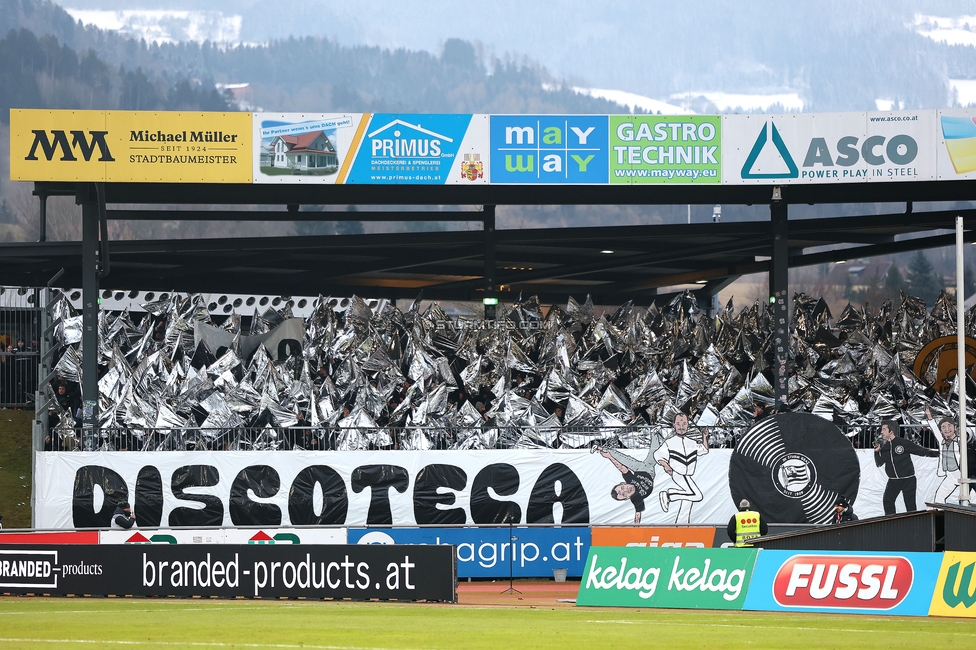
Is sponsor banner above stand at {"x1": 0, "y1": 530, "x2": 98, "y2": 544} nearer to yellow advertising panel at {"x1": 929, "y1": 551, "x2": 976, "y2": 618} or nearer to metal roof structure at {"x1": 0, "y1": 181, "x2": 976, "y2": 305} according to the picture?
metal roof structure at {"x1": 0, "y1": 181, "x2": 976, "y2": 305}

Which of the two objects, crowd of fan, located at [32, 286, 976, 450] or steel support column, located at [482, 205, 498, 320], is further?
steel support column, located at [482, 205, 498, 320]

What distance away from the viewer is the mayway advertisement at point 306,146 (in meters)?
23.8

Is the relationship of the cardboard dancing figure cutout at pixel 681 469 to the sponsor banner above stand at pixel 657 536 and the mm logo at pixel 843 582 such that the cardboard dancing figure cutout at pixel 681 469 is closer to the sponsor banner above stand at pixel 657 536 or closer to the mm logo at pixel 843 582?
the sponsor banner above stand at pixel 657 536

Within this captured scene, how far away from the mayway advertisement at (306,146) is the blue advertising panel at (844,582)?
12150mm

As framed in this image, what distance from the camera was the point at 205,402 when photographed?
2617cm

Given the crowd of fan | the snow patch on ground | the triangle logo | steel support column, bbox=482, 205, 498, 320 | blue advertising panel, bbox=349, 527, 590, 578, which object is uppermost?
the snow patch on ground

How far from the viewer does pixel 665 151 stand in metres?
24.0

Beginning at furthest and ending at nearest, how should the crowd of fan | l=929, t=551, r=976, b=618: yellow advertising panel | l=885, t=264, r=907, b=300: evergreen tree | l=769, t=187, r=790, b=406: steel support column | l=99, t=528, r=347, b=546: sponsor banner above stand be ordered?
1. l=885, t=264, r=907, b=300: evergreen tree
2. l=769, t=187, r=790, b=406: steel support column
3. the crowd of fan
4. l=99, t=528, r=347, b=546: sponsor banner above stand
5. l=929, t=551, r=976, b=618: yellow advertising panel

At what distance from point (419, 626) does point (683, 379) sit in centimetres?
1433

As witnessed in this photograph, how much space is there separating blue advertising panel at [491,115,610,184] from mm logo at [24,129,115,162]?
318 inches

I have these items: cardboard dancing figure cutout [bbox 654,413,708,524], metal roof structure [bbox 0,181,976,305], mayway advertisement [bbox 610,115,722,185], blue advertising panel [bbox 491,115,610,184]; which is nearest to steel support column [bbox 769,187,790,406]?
metal roof structure [bbox 0,181,976,305]

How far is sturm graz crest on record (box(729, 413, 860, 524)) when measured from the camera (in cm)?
2233

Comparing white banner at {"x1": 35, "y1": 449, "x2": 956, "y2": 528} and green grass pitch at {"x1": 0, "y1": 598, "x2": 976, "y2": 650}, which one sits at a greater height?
white banner at {"x1": 35, "y1": 449, "x2": 956, "y2": 528}

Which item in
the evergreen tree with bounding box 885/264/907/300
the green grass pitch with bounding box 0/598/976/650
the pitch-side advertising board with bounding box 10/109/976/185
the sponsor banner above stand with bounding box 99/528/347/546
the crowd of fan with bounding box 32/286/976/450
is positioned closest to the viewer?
the green grass pitch with bounding box 0/598/976/650
